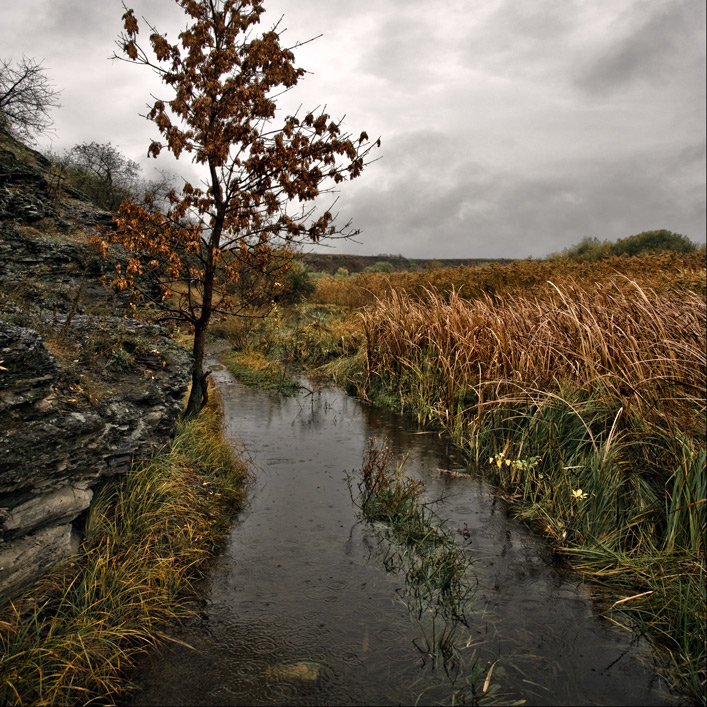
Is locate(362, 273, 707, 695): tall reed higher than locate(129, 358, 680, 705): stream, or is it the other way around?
locate(362, 273, 707, 695): tall reed

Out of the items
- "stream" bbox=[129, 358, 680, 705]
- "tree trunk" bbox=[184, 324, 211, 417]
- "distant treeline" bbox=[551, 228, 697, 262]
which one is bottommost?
"stream" bbox=[129, 358, 680, 705]

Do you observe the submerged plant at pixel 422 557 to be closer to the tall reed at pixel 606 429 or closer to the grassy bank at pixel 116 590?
the tall reed at pixel 606 429

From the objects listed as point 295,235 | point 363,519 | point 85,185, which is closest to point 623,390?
point 363,519

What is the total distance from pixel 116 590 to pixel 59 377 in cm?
132

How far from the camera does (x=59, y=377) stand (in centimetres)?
340

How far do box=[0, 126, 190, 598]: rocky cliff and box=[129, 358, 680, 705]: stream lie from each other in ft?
3.10

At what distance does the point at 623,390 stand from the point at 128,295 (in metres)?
4.81

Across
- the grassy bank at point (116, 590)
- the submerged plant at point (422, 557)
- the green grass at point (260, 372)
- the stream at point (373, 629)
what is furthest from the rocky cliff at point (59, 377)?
the green grass at point (260, 372)

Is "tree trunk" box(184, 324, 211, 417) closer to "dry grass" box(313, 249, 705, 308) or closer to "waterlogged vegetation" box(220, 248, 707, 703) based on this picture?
"waterlogged vegetation" box(220, 248, 707, 703)

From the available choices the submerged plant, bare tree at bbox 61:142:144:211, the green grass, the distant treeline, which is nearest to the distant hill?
the distant treeline

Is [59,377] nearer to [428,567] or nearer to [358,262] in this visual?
[428,567]

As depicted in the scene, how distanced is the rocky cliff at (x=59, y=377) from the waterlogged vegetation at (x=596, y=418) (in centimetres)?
308

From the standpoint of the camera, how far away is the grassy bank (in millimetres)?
2539

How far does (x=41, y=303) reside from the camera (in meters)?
4.64
